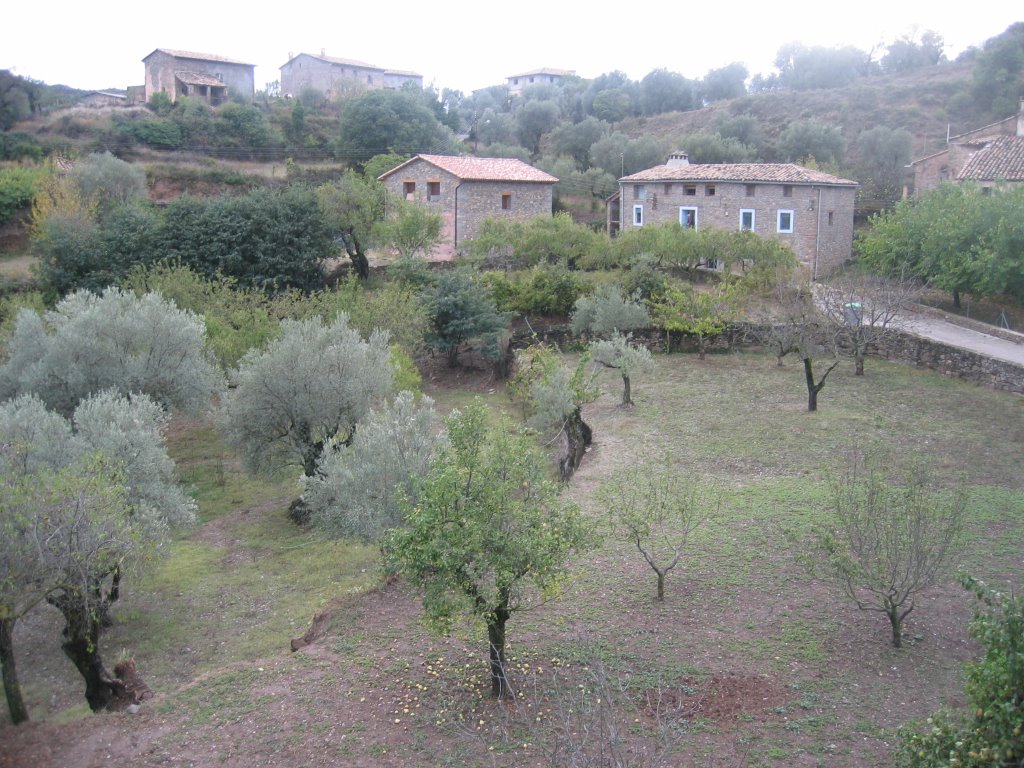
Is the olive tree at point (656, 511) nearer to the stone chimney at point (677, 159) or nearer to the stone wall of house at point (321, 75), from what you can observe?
the stone chimney at point (677, 159)

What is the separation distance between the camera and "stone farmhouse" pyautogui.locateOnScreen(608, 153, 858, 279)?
40.7m

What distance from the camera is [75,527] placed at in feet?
38.4

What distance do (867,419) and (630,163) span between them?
141ft

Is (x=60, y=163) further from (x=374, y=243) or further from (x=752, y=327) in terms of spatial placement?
(x=752, y=327)

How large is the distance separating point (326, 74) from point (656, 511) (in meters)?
80.1

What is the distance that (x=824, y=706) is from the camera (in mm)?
10148

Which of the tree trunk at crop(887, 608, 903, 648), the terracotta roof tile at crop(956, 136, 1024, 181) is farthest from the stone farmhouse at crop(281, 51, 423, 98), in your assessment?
the tree trunk at crop(887, 608, 903, 648)

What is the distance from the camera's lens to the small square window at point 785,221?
4122 centimetres

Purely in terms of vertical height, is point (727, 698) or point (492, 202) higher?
point (492, 202)

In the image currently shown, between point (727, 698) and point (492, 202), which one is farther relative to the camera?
point (492, 202)

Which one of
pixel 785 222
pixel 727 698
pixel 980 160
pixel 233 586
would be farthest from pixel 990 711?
pixel 980 160

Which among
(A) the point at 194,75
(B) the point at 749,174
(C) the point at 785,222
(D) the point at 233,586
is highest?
(A) the point at 194,75

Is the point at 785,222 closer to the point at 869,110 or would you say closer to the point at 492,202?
the point at 492,202

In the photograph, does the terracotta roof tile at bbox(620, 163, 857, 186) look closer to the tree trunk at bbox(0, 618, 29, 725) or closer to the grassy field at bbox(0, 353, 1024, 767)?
the grassy field at bbox(0, 353, 1024, 767)
